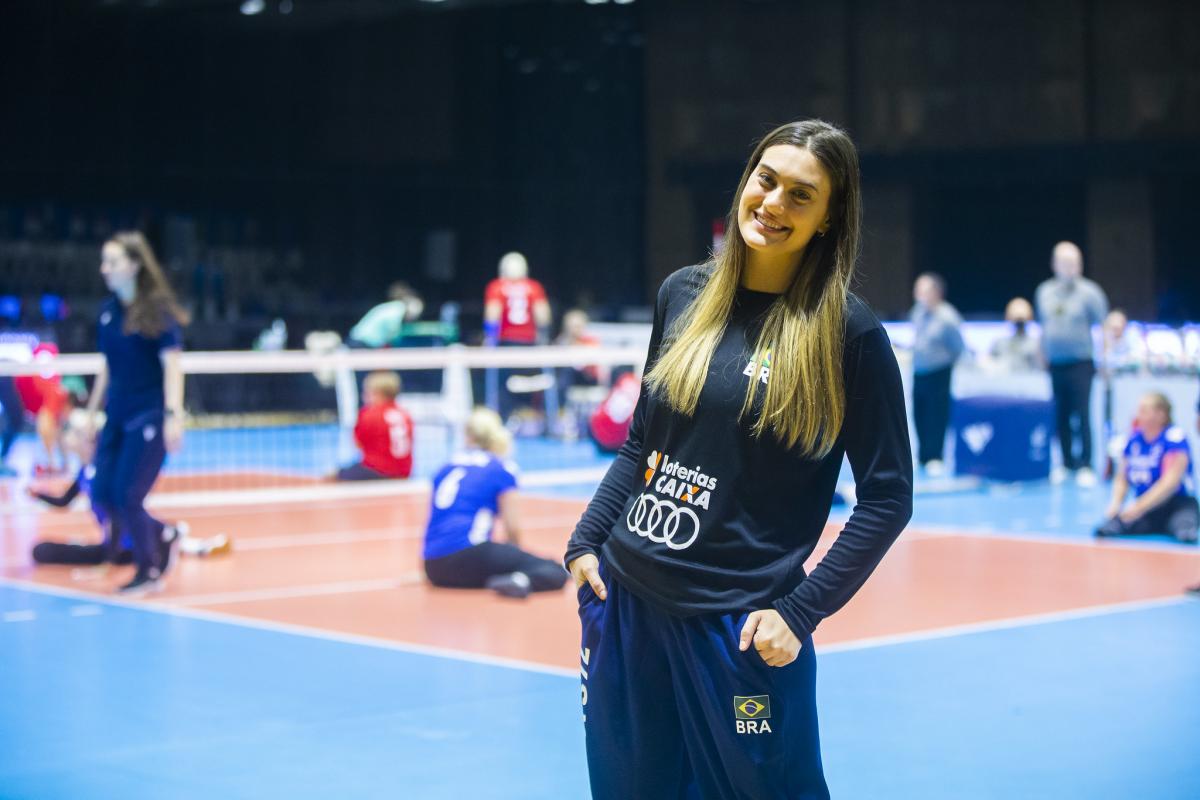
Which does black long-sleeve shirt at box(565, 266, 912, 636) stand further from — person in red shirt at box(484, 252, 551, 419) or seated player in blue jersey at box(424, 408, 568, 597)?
person in red shirt at box(484, 252, 551, 419)

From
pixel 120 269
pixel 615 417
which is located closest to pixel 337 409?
pixel 615 417

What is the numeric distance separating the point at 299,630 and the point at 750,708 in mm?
5029

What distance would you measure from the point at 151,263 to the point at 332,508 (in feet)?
15.5

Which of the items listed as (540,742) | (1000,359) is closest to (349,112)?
(1000,359)

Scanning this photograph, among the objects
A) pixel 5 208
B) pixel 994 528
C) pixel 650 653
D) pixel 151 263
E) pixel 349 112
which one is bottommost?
pixel 994 528

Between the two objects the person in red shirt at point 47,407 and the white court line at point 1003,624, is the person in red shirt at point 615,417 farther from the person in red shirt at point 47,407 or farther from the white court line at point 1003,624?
the white court line at point 1003,624

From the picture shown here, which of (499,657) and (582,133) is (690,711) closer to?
(499,657)

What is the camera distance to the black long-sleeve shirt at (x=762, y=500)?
2.58 m

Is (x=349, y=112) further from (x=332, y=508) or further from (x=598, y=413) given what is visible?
(x=332, y=508)

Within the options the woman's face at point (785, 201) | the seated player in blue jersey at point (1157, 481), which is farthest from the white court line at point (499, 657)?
the woman's face at point (785, 201)

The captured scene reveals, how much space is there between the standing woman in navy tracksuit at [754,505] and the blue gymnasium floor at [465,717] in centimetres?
202

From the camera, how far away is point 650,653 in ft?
8.83

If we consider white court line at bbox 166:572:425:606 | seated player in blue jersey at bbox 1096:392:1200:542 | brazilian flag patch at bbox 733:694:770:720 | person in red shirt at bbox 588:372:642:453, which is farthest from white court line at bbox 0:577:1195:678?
person in red shirt at bbox 588:372:642:453

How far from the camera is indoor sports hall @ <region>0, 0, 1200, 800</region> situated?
2.68 m
